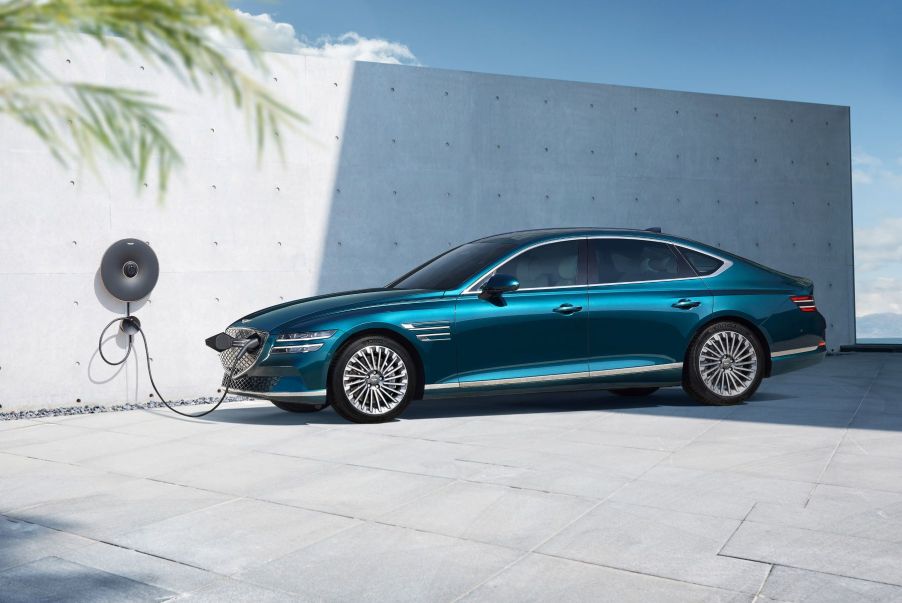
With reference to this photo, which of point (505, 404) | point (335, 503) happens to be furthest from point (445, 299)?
point (335, 503)

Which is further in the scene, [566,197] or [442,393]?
[566,197]

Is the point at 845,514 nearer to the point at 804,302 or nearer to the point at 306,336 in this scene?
the point at 306,336

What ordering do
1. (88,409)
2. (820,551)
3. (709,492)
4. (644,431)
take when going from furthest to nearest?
(88,409) → (644,431) → (709,492) → (820,551)

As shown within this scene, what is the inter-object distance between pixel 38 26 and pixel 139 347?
7.81 m

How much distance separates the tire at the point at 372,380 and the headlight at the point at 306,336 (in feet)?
0.60

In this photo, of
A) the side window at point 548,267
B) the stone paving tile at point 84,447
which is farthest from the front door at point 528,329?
the stone paving tile at point 84,447

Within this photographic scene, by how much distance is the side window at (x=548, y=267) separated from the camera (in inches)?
305

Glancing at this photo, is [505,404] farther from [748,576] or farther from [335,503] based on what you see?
[748,576]

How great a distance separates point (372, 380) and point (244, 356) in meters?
1.03

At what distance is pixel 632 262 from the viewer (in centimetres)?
799

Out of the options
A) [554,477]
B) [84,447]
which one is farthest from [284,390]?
[554,477]

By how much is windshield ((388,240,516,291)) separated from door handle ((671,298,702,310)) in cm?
147

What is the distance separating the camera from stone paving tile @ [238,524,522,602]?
3.41 m

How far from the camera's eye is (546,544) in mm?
3957
